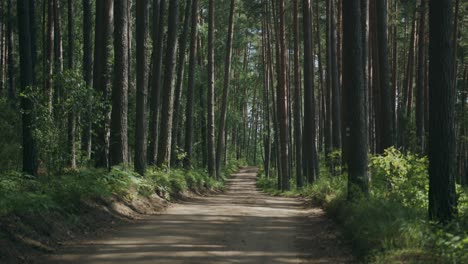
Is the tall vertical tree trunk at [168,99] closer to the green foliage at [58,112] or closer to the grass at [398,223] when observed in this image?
the green foliage at [58,112]

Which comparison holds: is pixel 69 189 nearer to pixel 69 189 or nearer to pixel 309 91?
pixel 69 189

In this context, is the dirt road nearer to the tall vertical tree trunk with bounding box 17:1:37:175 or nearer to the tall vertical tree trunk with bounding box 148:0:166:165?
the tall vertical tree trunk with bounding box 17:1:37:175

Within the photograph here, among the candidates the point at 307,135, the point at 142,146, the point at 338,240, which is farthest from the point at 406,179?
the point at 307,135

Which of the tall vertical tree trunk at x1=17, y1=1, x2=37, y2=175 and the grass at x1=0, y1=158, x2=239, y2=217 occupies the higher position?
the tall vertical tree trunk at x1=17, y1=1, x2=37, y2=175

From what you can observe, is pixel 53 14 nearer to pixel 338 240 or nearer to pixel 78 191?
pixel 78 191

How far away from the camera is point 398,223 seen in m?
8.34

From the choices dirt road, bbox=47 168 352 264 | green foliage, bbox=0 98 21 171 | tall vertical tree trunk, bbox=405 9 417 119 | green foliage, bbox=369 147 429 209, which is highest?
tall vertical tree trunk, bbox=405 9 417 119

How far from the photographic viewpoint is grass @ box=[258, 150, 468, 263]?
666cm

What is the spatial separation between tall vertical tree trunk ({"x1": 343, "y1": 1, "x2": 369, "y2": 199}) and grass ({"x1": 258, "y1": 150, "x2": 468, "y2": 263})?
717 millimetres

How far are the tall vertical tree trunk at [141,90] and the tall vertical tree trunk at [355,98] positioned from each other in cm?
712

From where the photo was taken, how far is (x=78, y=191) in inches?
438

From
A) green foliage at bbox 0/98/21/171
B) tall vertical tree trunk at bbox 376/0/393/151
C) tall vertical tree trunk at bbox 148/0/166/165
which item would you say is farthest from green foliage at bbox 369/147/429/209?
green foliage at bbox 0/98/21/171

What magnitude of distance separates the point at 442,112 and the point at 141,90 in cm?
1082

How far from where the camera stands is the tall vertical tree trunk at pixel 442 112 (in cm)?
811
